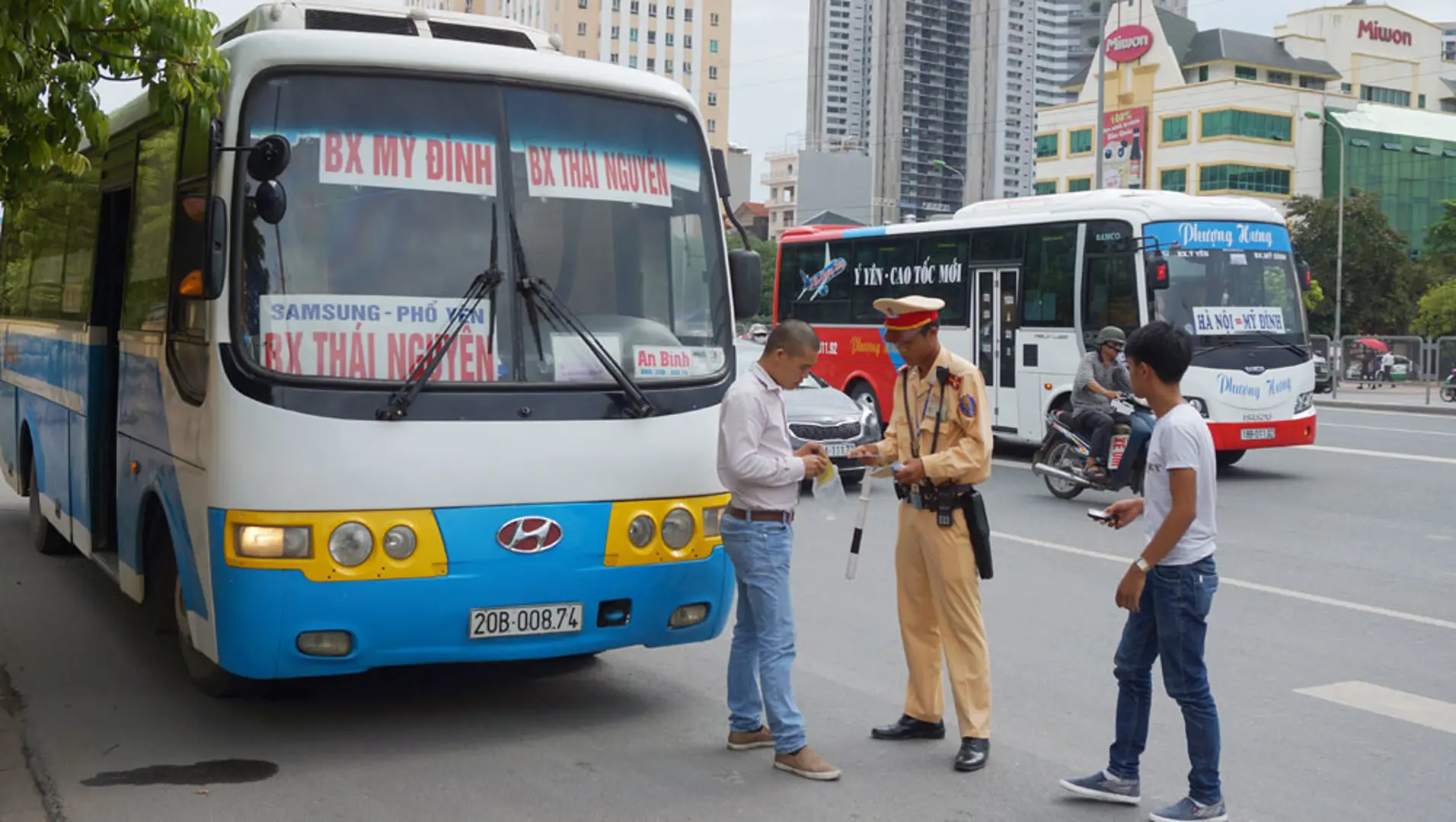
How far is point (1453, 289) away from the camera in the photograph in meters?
57.4

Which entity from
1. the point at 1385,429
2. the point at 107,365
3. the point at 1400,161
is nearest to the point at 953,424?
the point at 107,365

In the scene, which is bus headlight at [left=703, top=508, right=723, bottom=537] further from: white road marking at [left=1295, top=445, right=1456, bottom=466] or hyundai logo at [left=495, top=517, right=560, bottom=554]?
white road marking at [left=1295, top=445, right=1456, bottom=466]

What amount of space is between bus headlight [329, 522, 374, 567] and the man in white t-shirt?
2761 mm

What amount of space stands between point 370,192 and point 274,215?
42 centimetres

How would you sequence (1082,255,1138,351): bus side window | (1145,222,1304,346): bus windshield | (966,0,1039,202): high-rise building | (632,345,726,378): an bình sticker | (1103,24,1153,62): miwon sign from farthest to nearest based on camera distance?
(966,0,1039,202): high-rise building → (1103,24,1153,62): miwon sign → (1082,255,1138,351): bus side window → (1145,222,1304,346): bus windshield → (632,345,726,378): an bình sticker

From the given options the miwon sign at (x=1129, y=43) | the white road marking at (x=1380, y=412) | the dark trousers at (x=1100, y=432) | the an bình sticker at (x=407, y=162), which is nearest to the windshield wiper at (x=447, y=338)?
the an bình sticker at (x=407, y=162)

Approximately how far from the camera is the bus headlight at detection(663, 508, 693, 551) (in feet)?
21.6

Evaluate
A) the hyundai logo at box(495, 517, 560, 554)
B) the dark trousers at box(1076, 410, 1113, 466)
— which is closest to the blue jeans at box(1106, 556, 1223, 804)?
the hyundai logo at box(495, 517, 560, 554)

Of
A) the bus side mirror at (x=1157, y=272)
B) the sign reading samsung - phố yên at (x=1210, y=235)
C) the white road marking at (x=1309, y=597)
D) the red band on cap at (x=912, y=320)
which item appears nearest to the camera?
the red band on cap at (x=912, y=320)

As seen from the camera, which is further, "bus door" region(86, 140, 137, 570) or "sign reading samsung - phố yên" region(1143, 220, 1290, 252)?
"sign reading samsung - phố yên" region(1143, 220, 1290, 252)

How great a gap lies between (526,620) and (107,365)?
3529mm

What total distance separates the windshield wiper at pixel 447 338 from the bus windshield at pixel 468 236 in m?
0.02

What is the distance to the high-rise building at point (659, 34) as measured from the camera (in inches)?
6058

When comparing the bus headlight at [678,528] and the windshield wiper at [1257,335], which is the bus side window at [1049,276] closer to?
the windshield wiper at [1257,335]
